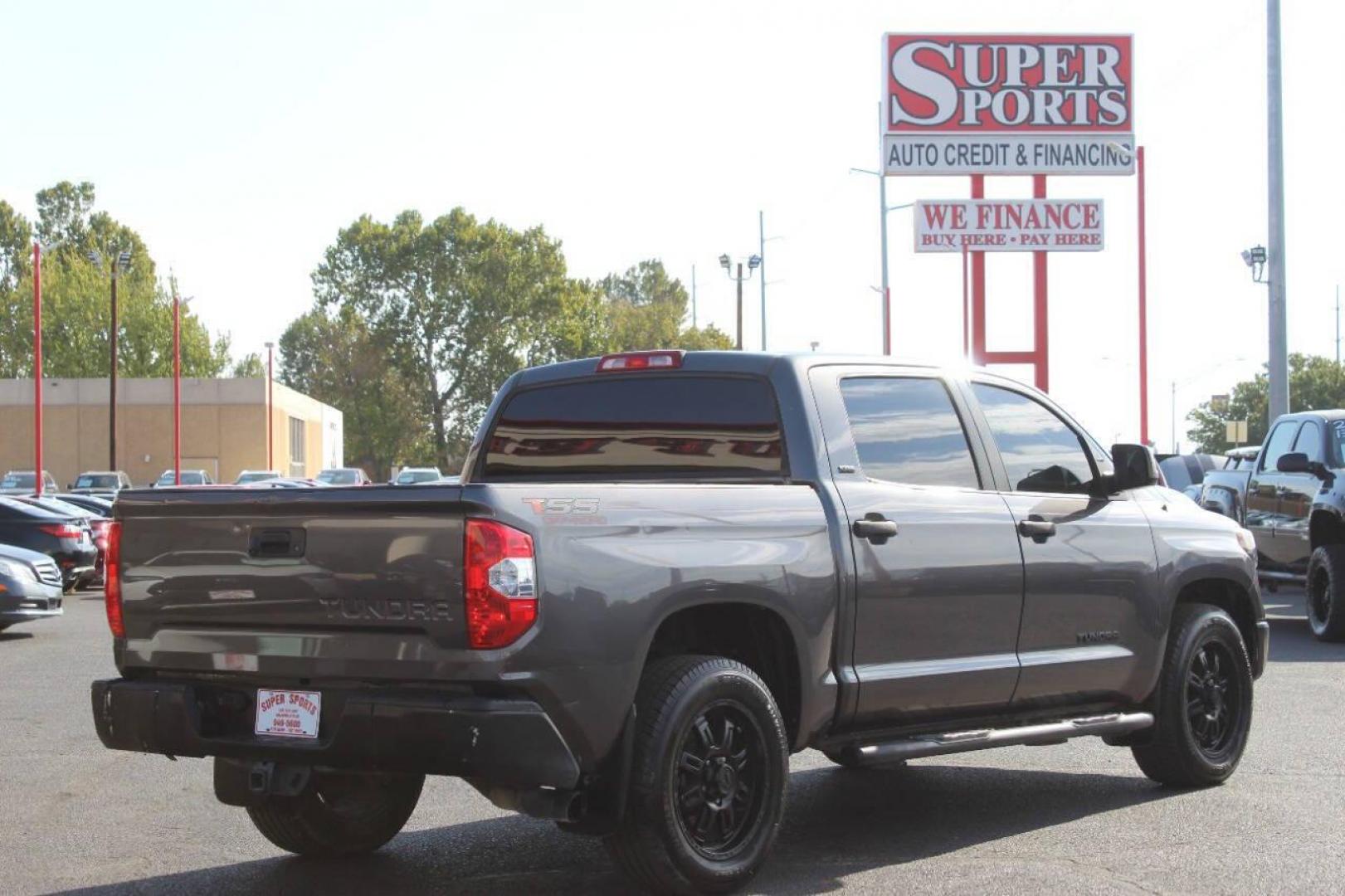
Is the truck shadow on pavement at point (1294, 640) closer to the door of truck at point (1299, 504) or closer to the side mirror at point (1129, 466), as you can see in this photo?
the door of truck at point (1299, 504)

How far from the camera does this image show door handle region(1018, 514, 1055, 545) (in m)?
7.82

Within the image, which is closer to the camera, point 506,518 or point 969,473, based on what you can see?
point 506,518

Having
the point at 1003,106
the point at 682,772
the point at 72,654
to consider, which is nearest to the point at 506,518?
the point at 682,772

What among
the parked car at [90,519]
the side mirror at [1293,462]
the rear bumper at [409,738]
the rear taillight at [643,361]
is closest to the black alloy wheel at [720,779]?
the rear bumper at [409,738]

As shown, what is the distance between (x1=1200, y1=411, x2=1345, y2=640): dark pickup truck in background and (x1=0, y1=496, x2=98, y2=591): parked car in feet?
45.9

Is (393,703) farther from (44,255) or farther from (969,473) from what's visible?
(44,255)

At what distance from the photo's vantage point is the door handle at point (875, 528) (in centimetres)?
700

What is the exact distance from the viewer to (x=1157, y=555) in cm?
855

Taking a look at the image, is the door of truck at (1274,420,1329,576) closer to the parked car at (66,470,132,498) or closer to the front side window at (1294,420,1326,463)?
the front side window at (1294,420,1326,463)

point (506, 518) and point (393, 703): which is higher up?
point (506, 518)

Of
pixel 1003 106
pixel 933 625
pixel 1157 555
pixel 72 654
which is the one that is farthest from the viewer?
pixel 1003 106

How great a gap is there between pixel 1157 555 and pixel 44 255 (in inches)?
4486

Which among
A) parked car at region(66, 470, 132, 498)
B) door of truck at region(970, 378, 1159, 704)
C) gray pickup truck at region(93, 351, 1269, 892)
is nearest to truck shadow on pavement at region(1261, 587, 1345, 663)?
gray pickup truck at region(93, 351, 1269, 892)

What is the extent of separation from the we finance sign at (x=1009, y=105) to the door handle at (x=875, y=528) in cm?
3025
